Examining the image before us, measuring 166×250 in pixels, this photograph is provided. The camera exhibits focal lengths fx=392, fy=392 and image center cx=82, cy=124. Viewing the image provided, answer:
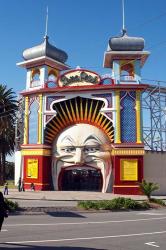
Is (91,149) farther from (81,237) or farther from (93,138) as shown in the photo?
(81,237)

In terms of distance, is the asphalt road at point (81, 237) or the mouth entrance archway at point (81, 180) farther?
the mouth entrance archway at point (81, 180)

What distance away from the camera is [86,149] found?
4272 cm

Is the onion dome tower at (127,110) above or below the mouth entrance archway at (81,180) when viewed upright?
above

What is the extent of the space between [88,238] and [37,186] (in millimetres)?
32877

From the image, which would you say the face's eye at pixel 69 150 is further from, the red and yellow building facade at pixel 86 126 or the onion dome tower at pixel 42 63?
the onion dome tower at pixel 42 63

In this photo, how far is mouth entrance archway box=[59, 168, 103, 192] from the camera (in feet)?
149

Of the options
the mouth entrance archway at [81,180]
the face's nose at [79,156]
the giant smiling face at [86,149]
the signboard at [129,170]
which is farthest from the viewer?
the mouth entrance archway at [81,180]

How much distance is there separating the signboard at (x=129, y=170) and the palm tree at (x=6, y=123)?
66.5ft

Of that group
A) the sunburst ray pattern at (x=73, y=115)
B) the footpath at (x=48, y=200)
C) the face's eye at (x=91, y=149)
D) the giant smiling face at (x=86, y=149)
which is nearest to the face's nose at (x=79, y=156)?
the giant smiling face at (x=86, y=149)

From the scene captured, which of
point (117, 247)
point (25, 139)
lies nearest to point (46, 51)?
point (25, 139)

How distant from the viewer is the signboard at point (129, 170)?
41375 mm

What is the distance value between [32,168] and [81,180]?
20.2 ft

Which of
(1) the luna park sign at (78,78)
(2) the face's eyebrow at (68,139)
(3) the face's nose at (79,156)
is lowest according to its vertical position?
(3) the face's nose at (79,156)

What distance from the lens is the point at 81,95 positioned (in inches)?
1725
